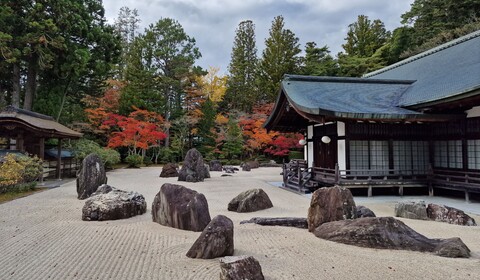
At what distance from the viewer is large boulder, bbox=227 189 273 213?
7.87 meters

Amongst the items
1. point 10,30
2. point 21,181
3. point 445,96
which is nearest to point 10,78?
point 10,30

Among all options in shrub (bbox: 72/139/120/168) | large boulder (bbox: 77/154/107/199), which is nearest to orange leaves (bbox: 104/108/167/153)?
shrub (bbox: 72/139/120/168)

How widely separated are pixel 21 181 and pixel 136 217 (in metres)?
7.26

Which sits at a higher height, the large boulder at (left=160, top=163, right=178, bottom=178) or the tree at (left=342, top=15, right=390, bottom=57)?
the tree at (left=342, top=15, right=390, bottom=57)

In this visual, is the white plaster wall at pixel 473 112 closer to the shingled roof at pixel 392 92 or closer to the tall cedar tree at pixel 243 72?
the shingled roof at pixel 392 92

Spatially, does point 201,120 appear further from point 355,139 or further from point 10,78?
point 355,139

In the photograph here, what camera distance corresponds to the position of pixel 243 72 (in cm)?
3694

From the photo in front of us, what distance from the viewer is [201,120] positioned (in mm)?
29891

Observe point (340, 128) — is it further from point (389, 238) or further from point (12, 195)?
point (12, 195)

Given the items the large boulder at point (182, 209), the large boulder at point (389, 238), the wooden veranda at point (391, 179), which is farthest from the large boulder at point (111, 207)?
the wooden veranda at point (391, 179)

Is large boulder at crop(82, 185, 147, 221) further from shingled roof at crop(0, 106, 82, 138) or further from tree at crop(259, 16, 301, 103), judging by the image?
tree at crop(259, 16, 301, 103)

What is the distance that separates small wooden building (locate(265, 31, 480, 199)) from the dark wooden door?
0.12 ft

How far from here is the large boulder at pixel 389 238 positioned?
4.38 metres

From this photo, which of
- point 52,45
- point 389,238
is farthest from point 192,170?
point 52,45
